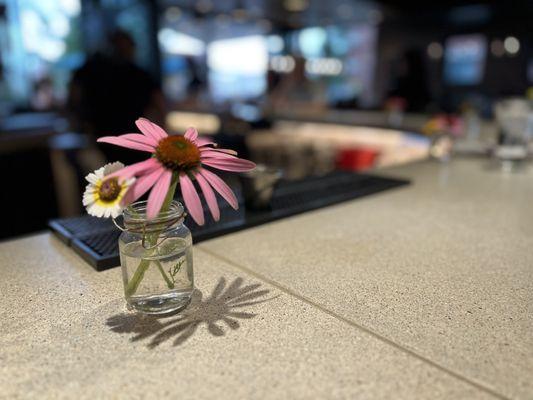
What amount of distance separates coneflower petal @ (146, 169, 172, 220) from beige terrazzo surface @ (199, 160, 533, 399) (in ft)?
1.13

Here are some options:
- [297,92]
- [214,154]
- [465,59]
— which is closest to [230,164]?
[214,154]

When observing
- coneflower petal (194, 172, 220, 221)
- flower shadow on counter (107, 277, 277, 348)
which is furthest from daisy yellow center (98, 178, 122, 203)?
flower shadow on counter (107, 277, 277, 348)

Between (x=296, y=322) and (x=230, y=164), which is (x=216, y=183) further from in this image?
(x=296, y=322)

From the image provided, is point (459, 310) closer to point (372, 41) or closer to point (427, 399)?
point (427, 399)

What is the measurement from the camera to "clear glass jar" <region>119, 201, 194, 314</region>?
0.67 meters

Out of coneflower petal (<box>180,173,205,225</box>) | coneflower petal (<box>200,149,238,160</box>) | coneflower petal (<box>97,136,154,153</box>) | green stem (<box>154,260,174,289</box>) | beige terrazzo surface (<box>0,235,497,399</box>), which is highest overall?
coneflower petal (<box>97,136,154,153</box>)

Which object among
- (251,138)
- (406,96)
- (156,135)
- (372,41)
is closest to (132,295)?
(156,135)

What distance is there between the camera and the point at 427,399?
1.73ft

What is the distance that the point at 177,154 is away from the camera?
583 millimetres

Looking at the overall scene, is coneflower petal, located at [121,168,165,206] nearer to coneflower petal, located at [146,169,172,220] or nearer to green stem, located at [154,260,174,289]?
coneflower petal, located at [146,169,172,220]

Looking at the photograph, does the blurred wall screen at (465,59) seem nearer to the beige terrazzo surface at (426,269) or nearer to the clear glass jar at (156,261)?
the beige terrazzo surface at (426,269)

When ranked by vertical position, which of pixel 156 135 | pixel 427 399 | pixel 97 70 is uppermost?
pixel 97 70

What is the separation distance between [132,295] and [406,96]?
4511 millimetres

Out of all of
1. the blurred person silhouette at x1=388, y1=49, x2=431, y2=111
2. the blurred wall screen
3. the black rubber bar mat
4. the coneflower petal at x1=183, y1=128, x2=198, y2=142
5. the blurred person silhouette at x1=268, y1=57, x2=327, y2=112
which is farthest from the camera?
the blurred wall screen
